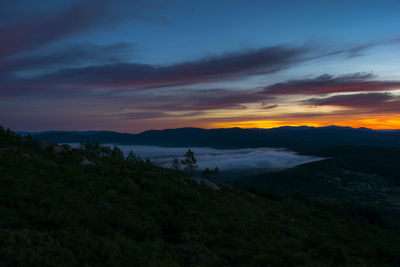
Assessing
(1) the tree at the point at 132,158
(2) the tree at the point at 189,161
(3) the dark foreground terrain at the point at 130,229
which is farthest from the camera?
(2) the tree at the point at 189,161

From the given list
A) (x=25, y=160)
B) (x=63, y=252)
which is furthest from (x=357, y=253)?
(x=25, y=160)

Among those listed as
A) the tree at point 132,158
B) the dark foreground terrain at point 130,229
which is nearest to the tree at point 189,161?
the tree at point 132,158

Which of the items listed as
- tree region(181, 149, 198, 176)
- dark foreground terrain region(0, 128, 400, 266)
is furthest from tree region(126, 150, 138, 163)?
tree region(181, 149, 198, 176)

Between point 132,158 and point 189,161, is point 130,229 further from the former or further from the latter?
point 189,161

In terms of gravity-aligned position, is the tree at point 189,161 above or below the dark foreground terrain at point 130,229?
below

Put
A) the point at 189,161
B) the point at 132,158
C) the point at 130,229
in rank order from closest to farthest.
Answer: the point at 130,229, the point at 132,158, the point at 189,161

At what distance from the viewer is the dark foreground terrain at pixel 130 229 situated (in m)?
9.87

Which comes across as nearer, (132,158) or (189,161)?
(132,158)

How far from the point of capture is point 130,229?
13.3 m

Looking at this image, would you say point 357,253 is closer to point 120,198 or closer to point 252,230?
point 252,230

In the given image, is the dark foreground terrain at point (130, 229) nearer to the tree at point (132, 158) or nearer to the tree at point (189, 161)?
the tree at point (132, 158)

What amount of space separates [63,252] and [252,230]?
38.3 feet

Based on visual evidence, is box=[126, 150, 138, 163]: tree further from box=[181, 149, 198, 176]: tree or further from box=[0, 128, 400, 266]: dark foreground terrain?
box=[181, 149, 198, 176]: tree

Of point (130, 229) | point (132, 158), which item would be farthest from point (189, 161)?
point (130, 229)
